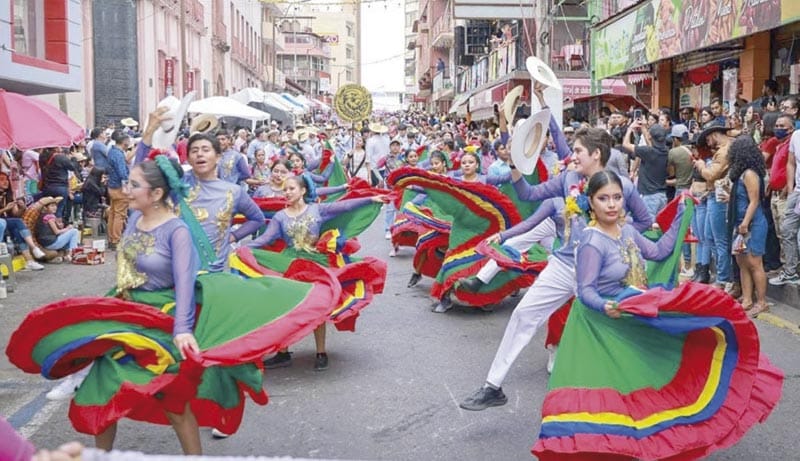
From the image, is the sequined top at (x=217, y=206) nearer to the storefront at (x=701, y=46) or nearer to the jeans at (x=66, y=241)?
the storefront at (x=701, y=46)

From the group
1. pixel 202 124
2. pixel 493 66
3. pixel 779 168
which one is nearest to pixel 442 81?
pixel 493 66

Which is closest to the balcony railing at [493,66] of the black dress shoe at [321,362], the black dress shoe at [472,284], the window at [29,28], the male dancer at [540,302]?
the window at [29,28]

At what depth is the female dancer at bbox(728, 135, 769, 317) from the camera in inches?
334

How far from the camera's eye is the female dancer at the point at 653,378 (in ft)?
13.8

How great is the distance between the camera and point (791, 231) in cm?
889

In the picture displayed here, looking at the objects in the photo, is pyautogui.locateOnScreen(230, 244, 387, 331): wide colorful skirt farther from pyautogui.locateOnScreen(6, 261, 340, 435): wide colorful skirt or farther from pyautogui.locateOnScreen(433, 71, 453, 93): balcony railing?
pyautogui.locateOnScreen(433, 71, 453, 93): balcony railing

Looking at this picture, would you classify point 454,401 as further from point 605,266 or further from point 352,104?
point 352,104

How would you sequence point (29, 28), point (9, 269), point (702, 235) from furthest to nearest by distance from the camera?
point (29, 28) → point (9, 269) → point (702, 235)

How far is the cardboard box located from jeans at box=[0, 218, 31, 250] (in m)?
0.78

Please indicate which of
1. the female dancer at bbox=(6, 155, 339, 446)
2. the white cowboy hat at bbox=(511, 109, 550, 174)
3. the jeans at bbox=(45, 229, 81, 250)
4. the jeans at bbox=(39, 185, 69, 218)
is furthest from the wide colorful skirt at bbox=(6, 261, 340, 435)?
the jeans at bbox=(39, 185, 69, 218)

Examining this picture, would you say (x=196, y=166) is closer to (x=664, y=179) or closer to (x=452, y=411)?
(x=452, y=411)

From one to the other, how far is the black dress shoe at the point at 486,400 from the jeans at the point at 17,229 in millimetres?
8613

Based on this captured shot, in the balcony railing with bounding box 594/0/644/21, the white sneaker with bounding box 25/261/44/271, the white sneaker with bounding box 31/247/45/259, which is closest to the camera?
the white sneaker with bounding box 25/261/44/271

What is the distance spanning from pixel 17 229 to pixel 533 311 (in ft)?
29.6
